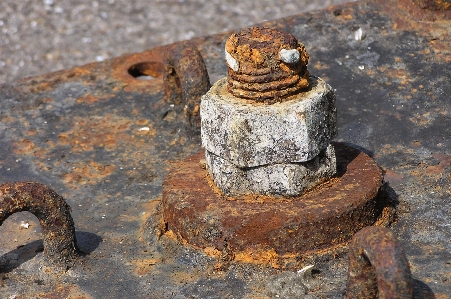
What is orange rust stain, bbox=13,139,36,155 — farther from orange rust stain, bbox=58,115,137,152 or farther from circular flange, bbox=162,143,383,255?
circular flange, bbox=162,143,383,255

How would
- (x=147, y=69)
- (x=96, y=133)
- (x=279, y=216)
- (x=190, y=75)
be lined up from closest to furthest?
(x=279, y=216) < (x=190, y=75) < (x=96, y=133) < (x=147, y=69)

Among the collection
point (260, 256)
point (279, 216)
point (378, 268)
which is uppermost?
point (378, 268)

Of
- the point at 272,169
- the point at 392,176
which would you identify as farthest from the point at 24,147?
the point at 392,176

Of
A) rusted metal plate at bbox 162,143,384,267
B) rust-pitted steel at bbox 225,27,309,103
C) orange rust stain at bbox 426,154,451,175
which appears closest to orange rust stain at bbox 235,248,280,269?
rusted metal plate at bbox 162,143,384,267

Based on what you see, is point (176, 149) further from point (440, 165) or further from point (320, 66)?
point (440, 165)

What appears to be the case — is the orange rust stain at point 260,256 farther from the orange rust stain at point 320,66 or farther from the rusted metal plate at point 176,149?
the orange rust stain at point 320,66

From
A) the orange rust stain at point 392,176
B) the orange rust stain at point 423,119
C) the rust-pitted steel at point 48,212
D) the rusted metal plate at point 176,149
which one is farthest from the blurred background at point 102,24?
the rust-pitted steel at point 48,212
